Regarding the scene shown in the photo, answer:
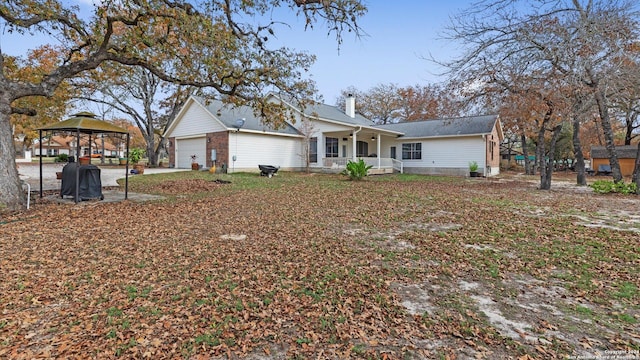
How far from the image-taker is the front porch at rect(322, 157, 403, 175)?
19.9 m

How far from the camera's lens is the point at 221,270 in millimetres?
3791

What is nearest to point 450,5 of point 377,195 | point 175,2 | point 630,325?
point 377,195

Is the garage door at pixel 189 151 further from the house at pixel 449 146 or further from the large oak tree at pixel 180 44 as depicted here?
the house at pixel 449 146

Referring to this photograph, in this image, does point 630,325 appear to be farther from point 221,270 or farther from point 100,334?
point 100,334

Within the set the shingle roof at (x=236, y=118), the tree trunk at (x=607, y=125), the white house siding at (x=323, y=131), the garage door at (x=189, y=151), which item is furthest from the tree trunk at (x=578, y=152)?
the garage door at (x=189, y=151)

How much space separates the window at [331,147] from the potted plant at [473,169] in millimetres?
8789

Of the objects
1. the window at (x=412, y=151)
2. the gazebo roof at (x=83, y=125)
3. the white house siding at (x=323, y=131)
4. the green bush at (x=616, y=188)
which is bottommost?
the green bush at (x=616, y=188)

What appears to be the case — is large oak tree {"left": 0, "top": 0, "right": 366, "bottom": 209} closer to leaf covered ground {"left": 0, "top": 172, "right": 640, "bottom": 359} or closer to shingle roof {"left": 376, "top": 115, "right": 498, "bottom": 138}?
leaf covered ground {"left": 0, "top": 172, "right": 640, "bottom": 359}

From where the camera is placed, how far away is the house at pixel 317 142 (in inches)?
741

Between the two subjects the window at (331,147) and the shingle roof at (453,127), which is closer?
the shingle roof at (453,127)

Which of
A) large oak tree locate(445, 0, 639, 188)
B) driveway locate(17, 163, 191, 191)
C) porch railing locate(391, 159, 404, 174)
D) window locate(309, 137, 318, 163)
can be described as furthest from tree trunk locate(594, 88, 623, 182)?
driveway locate(17, 163, 191, 191)

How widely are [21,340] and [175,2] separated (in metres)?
8.10

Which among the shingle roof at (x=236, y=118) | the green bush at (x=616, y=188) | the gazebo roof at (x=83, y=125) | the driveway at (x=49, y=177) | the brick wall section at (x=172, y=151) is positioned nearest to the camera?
the gazebo roof at (x=83, y=125)

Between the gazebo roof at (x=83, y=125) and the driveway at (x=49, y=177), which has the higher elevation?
the gazebo roof at (x=83, y=125)
